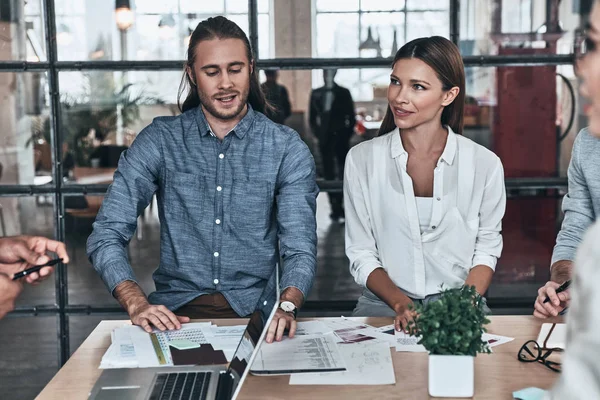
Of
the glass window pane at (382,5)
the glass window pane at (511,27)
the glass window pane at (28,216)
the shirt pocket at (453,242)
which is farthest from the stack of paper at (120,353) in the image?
the glass window pane at (511,27)

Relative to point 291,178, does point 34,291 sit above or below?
below

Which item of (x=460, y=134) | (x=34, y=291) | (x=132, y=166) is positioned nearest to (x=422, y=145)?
(x=460, y=134)

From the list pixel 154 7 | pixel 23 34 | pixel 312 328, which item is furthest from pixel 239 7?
pixel 312 328

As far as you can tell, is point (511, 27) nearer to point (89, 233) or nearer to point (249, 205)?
point (249, 205)

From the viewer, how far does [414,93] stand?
282 centimetres

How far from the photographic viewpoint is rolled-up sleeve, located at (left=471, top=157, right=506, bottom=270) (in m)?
2.86

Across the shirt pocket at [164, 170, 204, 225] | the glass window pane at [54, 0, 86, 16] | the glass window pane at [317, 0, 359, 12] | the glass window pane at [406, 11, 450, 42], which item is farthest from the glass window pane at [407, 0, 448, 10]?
the glass window pane at [54, 0, 86, 16]

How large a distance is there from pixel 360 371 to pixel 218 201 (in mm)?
1138

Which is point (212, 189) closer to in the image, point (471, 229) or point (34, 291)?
point (471, 229)

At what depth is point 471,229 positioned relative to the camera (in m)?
2.86

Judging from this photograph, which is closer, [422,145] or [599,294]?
[599,294]

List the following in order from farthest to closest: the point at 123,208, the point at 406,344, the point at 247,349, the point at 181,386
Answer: the point at 123,208 < the point at 406,344 < the point at 181,386 < the point at 247,349

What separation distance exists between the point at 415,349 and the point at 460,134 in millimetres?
1201

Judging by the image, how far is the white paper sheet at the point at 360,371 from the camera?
181 centimetres
